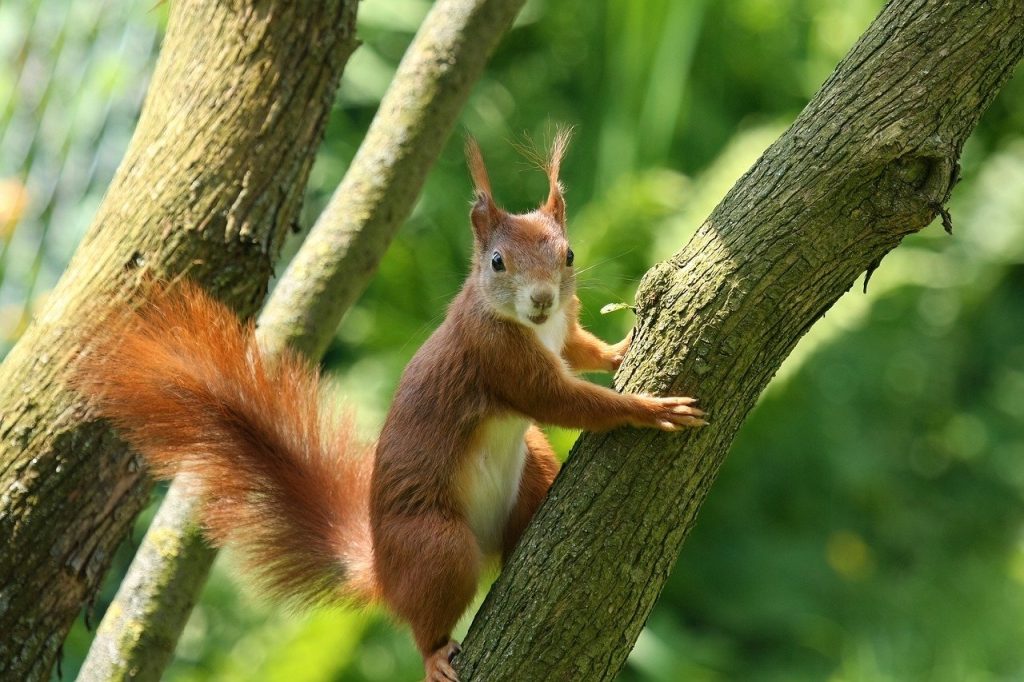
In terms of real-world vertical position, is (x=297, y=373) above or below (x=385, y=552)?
above

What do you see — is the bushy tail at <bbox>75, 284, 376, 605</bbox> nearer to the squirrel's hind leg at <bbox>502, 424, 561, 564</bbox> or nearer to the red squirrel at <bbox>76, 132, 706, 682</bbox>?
the red squirrel at <bbox>76, 132, 706, 682</bbox>

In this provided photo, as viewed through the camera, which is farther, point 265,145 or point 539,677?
point 265,145

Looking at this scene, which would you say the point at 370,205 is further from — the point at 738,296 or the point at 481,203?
the point at 738,296

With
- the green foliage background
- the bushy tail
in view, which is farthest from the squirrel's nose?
the green foliage background

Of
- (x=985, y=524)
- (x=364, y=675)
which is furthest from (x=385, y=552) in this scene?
(x=985, y=524)

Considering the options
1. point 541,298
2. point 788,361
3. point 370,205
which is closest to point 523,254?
point 541,298

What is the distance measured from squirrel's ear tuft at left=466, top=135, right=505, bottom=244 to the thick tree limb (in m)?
0.57

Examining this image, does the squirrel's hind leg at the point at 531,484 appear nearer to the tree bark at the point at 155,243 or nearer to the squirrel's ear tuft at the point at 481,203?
the squirrel's ear tuft at the point at 481,203

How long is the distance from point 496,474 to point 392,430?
8.5 inches

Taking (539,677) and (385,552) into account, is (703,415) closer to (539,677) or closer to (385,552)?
(539,677)

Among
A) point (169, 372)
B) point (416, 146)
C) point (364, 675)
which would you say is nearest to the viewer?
point (169, 372)

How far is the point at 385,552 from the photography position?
2.18 metres

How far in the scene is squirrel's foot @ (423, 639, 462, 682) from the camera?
1.95 metres

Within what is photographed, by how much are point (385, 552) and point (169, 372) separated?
0.51 meters
